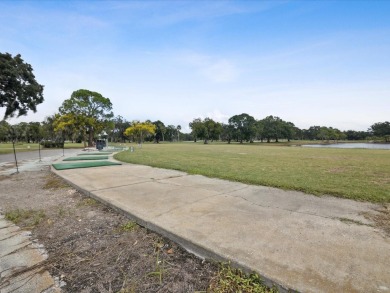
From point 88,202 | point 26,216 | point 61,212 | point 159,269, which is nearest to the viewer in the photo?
point 159,269

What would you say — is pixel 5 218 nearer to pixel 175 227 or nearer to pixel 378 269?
pixel 175 227

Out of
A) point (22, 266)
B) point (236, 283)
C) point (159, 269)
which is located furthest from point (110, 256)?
point (236, 283)

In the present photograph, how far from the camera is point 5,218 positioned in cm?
362

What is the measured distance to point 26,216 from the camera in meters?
3.67

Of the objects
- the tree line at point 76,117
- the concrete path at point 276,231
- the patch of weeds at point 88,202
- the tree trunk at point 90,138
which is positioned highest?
the tree line at point 76,117

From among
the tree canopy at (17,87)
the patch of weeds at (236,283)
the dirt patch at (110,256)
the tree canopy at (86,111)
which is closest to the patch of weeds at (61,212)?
the dirt patch at (110,256)

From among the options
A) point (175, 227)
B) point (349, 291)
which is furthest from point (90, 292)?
point (349, 291)

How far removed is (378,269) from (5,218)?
508 centimetres

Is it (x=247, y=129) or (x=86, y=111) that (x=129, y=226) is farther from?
(x=247, y=129)

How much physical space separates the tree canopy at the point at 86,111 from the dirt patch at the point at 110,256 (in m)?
31.0

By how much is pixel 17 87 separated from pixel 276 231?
24.1 metres

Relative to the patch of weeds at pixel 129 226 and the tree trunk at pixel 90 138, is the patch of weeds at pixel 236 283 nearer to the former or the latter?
the patch of weeds at pixel 129 226

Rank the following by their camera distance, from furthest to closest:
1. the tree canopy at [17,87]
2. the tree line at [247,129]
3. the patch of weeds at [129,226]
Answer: the tree line at [247,129], the tree canopy at [17,87], the patch of weeds at [129,226]

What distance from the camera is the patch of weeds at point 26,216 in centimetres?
344
